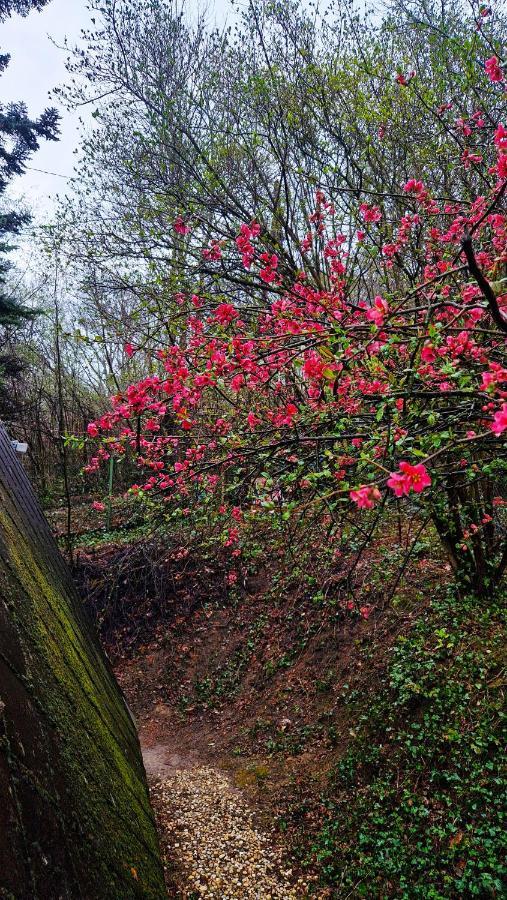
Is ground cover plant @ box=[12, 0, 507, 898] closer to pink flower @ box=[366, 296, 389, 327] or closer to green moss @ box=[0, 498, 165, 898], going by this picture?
pink flower @ box=[366, 296, 389, 327]

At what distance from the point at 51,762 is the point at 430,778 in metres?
3.38

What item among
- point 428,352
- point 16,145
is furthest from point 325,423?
point 16,145

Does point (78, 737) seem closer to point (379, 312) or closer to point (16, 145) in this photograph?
point (379, 312)

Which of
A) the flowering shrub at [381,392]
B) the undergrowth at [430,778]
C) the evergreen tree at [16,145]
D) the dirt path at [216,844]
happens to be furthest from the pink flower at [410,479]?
the evergreen tree at [16,145]

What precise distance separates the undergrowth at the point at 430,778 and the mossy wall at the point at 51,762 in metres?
1.70

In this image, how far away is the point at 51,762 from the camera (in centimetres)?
125

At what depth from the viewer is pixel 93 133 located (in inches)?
312

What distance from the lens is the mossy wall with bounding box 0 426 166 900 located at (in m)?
0.98

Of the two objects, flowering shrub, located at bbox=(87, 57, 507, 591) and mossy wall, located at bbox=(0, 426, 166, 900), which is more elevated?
flowering shrub, located at bbox=(87, 57, 507, 591)

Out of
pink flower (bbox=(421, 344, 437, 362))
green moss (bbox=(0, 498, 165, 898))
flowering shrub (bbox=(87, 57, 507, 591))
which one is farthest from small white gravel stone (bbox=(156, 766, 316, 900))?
pink flower (bbox=(421, 344, 437, 362))

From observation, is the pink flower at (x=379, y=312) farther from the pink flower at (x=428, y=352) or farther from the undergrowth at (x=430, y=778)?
the undergrowth at (x=430, y=778)

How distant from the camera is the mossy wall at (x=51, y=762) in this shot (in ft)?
3.23

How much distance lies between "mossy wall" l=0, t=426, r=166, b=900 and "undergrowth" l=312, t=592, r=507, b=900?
1697mm

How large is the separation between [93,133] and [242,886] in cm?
956
